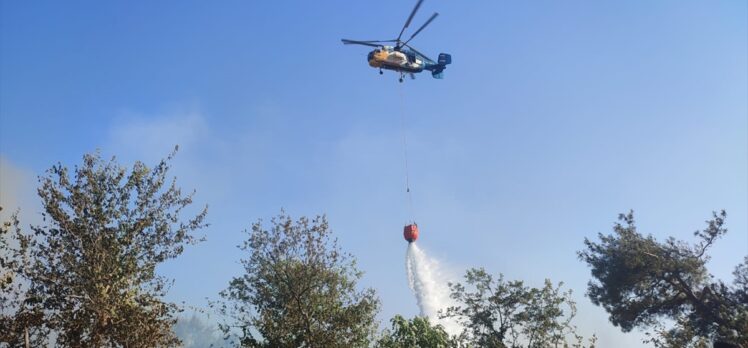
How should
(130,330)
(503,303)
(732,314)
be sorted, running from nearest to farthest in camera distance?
(130,330) → (732,314) → (503,303)

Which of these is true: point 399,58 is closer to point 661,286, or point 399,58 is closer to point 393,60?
point 393,60

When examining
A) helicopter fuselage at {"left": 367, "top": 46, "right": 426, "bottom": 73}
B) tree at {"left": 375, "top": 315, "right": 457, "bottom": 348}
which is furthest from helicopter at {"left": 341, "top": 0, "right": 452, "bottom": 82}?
tree at {"left": 375, "top": 315, "right": 457, "bottom": 348}

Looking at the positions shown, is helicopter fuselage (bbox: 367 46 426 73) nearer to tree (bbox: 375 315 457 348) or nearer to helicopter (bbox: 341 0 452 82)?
helicopter (bbox: 341 0 452 82)

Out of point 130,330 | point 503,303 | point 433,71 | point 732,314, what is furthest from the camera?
point 433,71

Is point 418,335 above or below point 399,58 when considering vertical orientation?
below

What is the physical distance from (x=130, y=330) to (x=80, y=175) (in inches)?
327

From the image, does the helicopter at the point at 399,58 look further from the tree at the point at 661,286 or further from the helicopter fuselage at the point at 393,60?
the tree at the point at 661,286

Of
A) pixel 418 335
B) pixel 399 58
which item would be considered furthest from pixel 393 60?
pixel 418 335

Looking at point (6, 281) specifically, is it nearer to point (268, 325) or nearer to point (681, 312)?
point (268, 325)

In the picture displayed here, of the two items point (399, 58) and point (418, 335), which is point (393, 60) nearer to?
point (399, 58)

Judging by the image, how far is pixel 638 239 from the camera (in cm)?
4722

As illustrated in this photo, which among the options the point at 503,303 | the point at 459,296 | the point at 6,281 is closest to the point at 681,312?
the point at 503,303

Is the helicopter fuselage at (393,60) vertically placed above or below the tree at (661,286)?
above

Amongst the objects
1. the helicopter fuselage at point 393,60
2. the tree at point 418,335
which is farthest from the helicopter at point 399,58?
the tree at point 418,335
